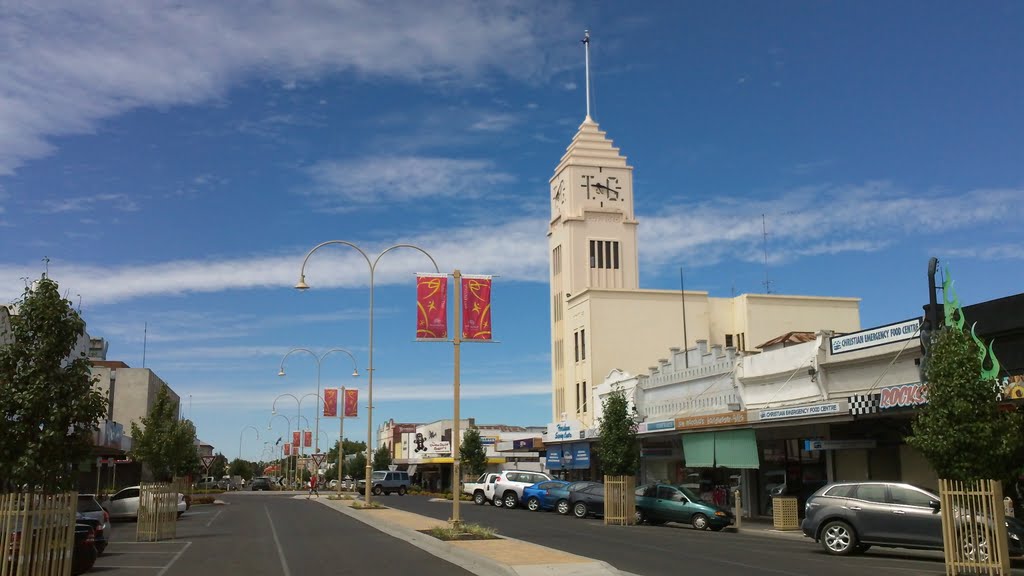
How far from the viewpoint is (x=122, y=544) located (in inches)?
966

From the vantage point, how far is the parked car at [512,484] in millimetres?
45844

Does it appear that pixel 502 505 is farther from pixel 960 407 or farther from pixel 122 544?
pixel 960 407

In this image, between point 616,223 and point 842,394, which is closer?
point 842,394

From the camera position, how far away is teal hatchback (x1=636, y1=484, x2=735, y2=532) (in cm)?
2997

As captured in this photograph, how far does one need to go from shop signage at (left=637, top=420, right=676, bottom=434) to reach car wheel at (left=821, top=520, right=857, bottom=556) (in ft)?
49.5

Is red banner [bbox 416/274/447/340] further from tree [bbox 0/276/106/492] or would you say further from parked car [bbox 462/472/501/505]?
parked car [bbox 462/472/501/505]

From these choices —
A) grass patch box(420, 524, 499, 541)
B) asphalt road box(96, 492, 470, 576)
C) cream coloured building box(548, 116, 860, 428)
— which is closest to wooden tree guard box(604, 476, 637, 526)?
asphalt road box(96, 492, 470, 576)

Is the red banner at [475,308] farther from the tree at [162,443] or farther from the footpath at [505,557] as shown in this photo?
the tree at [162,443]

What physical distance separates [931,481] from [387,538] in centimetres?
1609

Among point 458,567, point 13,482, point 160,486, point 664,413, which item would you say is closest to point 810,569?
point 458,567

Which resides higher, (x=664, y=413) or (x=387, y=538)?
(x=664, y=413)

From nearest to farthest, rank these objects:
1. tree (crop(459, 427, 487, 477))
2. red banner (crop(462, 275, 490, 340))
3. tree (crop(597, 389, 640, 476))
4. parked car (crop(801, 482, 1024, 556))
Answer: parked car (crop(801, 482, 1024, 556))
red banner (crop(462, 275, 490, 340))
tree (crop(597, 389, 640, 476))
tree (crop(459, 427, 487, 477))

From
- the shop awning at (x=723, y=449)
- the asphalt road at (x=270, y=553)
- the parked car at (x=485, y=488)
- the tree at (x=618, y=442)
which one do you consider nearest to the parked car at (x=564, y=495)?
the tree at (x=618, y=442)

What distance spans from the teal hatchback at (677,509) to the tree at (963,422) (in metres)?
14.1
